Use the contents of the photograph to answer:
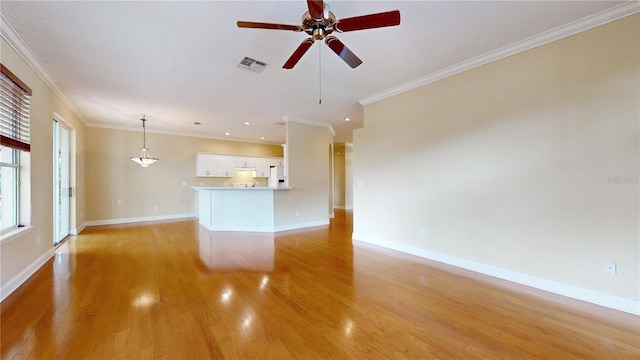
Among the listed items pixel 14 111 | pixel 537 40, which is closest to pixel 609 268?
pixel 537 40

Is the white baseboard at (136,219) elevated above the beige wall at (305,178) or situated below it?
below

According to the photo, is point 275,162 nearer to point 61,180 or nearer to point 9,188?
point 61,180

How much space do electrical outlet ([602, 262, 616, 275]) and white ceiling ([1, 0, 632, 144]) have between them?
2383mm

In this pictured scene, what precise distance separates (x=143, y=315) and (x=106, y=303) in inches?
21.6

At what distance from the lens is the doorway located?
15.3 ft

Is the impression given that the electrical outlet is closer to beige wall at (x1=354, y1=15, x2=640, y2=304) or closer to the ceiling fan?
beige wall at (x1=354, y1=15, x2=640, y2=304)

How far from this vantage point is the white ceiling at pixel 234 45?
2205 mm

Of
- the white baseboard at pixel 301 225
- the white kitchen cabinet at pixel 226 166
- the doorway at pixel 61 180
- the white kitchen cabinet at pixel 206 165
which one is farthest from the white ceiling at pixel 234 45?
the white kitchen cabinet at pixel 226 166

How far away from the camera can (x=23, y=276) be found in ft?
9.40

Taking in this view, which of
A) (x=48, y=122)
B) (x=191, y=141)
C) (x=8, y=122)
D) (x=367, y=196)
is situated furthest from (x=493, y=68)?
(x=191, y=141)

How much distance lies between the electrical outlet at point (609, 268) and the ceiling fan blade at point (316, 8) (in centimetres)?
344

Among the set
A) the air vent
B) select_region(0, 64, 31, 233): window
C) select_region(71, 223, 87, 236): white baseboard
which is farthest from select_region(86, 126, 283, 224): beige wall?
the air vent

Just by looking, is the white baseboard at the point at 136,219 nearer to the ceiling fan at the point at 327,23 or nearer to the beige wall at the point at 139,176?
the beige wall at the point at 139,176

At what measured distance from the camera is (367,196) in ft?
15.3
